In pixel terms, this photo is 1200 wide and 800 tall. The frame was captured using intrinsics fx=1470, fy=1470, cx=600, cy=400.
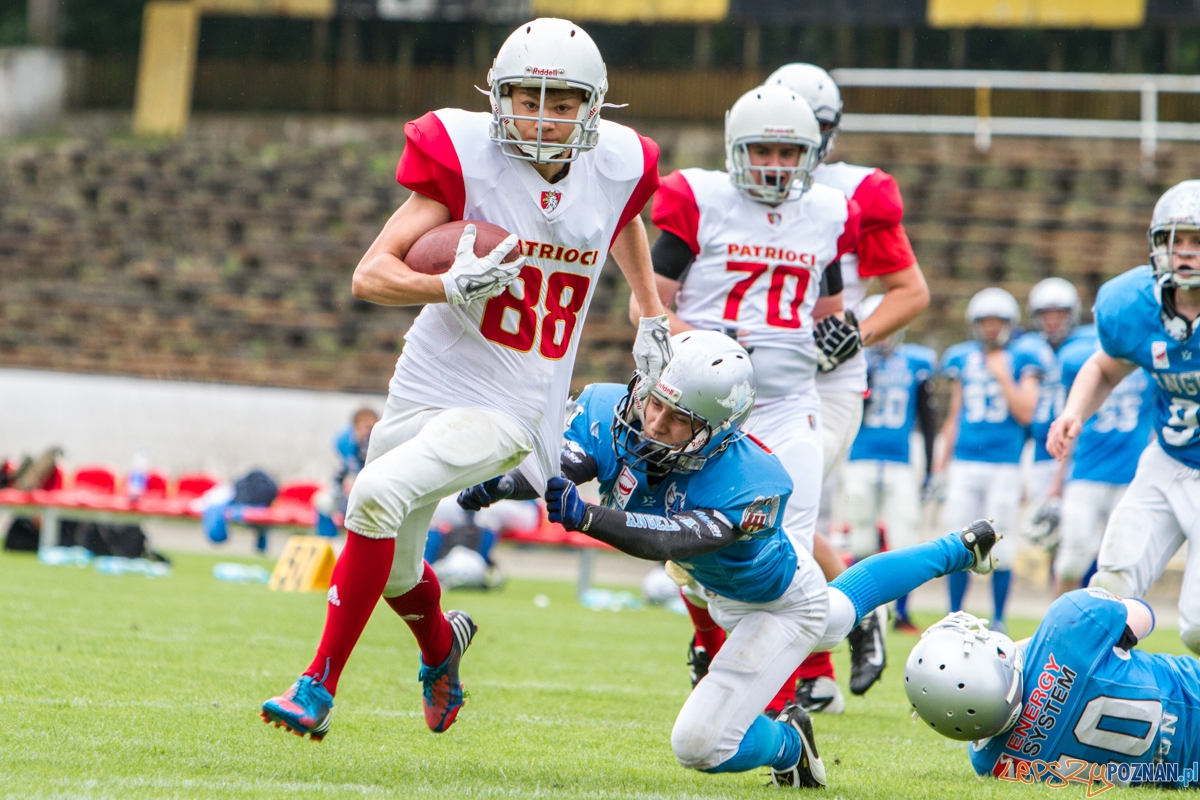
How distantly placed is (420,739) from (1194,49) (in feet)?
55.4

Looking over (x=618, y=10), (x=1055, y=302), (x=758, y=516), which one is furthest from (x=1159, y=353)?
(x=618, y=10)

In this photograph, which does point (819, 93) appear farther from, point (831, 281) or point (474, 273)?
point (474, 273)

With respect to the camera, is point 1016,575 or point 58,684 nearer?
point 58,684

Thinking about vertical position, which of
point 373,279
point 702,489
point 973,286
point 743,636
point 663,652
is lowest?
point 663,652

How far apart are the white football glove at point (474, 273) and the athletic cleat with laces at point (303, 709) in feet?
3.28

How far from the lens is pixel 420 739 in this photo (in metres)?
4.27

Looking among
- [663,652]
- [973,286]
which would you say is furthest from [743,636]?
[973,286]

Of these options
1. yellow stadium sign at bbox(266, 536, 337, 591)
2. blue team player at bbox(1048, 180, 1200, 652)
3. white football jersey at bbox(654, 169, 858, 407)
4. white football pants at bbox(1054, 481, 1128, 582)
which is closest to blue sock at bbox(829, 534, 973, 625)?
blue team player at bbox(1048, 180, 1200, 652)

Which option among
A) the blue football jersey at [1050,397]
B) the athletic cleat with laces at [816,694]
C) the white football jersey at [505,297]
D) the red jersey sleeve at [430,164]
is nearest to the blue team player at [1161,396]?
the athletic cleat with laces at [816,694]

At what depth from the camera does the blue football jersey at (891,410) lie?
960 centimetres

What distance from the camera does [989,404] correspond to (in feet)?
30.1

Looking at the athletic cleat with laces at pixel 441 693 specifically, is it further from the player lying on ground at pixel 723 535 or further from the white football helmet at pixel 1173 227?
the white football helmet at pixel 1173 227

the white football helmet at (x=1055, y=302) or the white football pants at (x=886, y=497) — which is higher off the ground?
the white football helmet at (x=1055, y=302)

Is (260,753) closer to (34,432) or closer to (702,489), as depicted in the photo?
(702,489)
